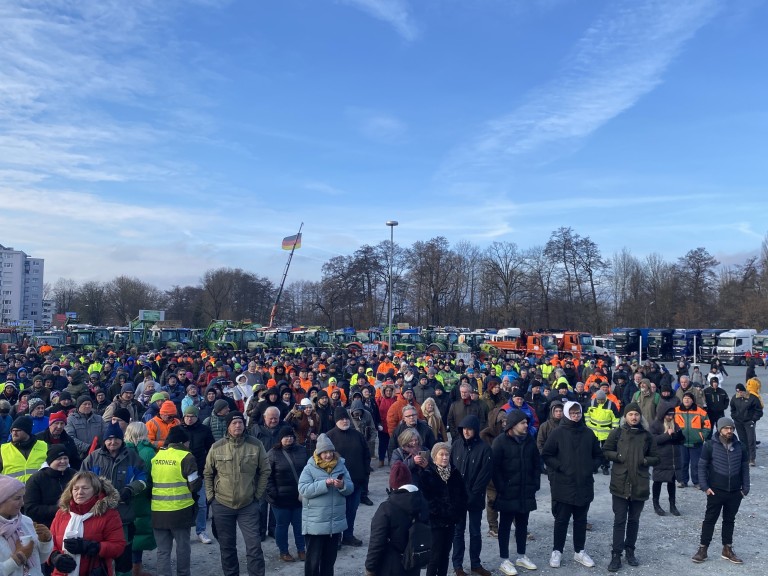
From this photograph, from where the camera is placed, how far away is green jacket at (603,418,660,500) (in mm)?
6438

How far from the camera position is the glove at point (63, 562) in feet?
12.8

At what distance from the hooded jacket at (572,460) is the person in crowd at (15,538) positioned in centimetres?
480

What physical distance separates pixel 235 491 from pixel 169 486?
599 mm

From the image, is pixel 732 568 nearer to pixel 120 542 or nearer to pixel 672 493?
pixel 672 493

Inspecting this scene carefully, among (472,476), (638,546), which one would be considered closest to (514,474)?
(472,476)

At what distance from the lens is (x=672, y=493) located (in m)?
8.69

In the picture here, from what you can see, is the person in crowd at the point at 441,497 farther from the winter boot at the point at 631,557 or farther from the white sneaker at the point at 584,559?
the winter boot at the point at 631,557

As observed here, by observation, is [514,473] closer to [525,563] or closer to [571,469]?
[571,469]

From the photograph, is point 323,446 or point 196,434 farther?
point 196,434

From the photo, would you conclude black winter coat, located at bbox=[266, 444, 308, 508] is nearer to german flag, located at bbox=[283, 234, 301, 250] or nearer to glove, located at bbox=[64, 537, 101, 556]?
glove, located at bbox=[64, 537, 101, 556]

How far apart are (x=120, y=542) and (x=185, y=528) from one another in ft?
4.80

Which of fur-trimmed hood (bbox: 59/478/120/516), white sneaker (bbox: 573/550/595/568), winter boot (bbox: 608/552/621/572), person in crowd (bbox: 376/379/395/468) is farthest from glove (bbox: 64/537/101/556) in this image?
person in crowd (bbox: 376/379/395/468)

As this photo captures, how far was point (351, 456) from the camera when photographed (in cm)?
754

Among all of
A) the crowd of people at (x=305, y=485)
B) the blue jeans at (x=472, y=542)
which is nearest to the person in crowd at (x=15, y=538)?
the crowd of people at (x=305, y=485)
